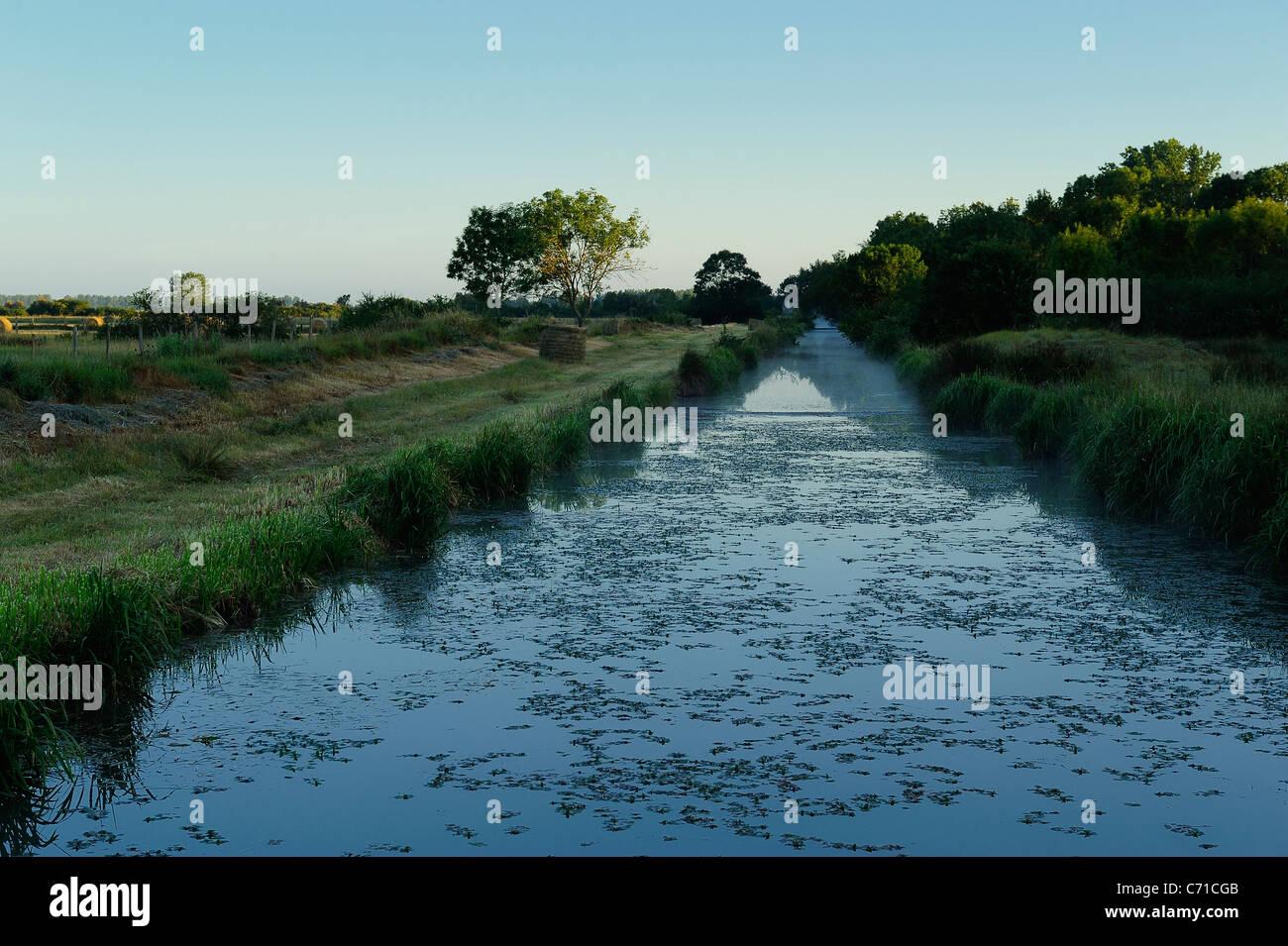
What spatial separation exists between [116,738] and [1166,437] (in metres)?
11.7

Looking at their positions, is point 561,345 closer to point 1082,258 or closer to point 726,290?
point 1082,258

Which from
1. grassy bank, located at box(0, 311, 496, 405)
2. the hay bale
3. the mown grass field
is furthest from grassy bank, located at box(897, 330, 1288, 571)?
the hay bale

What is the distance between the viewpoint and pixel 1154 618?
9047 mm

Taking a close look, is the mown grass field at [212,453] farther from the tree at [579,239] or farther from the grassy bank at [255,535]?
the tree at [579,239]

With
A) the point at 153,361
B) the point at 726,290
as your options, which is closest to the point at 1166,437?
the point at 153,361

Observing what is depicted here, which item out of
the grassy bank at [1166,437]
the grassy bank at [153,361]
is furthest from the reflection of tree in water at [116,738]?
the grassy bank at [153,361]

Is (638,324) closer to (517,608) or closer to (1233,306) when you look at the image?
(1233,306)

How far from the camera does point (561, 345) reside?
43688 millimetres

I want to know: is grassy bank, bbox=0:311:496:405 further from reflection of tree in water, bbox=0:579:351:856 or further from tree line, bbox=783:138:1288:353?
tree line, bbox=783:138:1288:353

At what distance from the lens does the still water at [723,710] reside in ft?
17.2

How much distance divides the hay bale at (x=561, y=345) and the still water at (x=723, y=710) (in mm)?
31317

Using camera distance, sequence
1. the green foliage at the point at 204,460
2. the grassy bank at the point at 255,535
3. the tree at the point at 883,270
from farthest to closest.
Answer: the tree at the point at 883,270 < the green foliage at the point at 204,460 < the grassy bank at the point at 255,535

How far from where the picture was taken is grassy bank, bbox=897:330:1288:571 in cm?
1167

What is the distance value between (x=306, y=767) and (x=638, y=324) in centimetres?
6643
